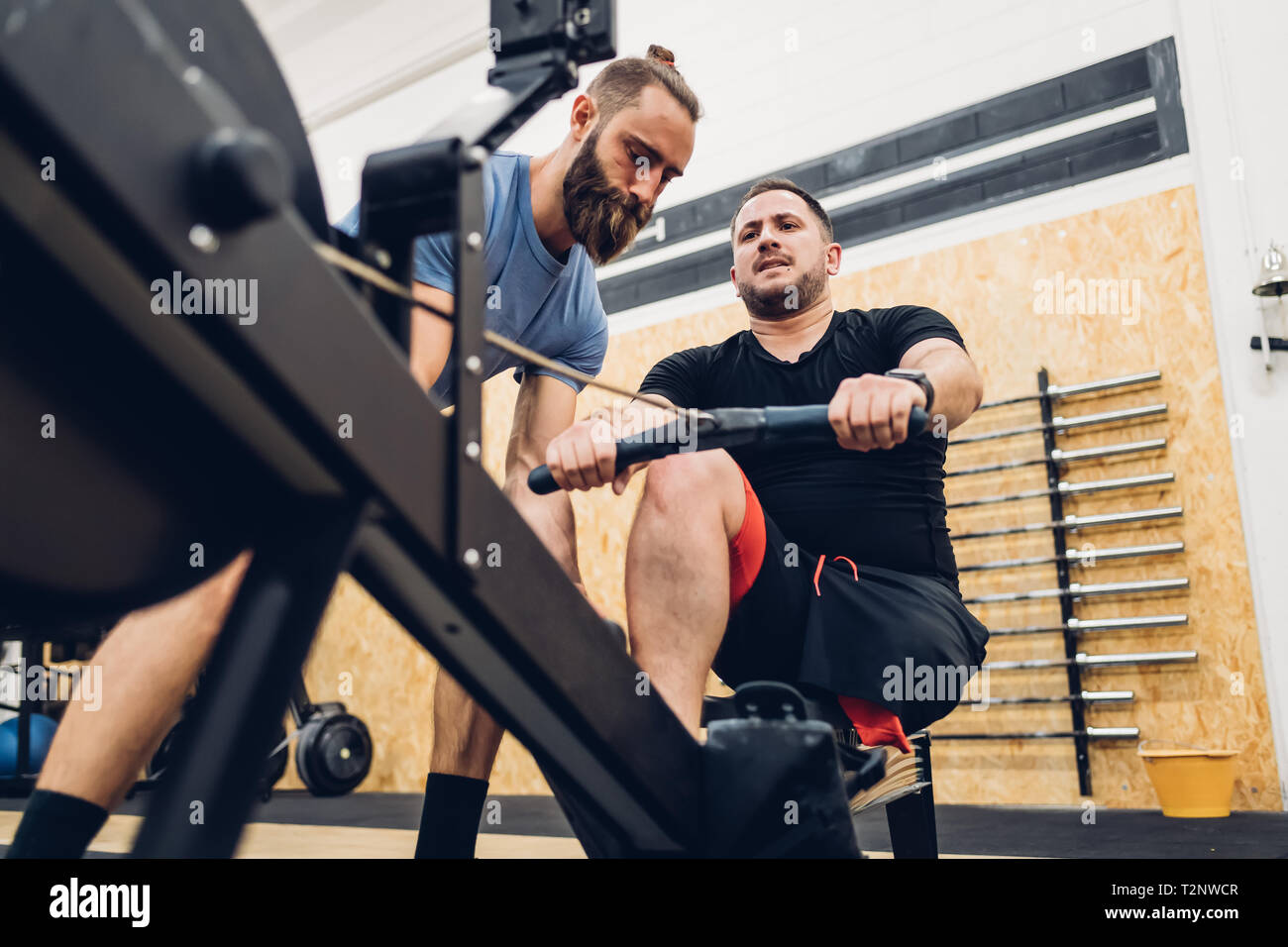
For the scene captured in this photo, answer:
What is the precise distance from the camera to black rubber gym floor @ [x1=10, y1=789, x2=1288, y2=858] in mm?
1900

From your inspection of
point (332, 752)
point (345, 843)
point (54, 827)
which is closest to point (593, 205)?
point (54, 827)

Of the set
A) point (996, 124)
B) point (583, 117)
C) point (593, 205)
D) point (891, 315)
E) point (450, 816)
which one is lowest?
point (450, 816)

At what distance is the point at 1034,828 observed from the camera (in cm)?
237

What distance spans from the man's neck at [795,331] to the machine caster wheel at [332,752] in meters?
2.92

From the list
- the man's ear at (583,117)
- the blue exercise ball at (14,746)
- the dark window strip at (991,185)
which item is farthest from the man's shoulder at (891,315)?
the blue exercise ball at (14,746)

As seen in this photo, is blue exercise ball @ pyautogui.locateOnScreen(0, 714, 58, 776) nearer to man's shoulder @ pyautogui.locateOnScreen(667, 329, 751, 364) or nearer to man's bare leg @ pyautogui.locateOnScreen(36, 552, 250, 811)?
man's shoulder @ pyautogui.locateOnScreen(667, 329, 751, 364)

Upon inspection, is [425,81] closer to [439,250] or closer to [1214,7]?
[1214,7]

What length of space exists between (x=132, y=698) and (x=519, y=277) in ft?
3.00

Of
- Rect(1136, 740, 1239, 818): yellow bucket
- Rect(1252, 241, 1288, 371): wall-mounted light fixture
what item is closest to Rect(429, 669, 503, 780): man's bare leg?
Rect(1136, 740, 1239, 818): yellow bucket

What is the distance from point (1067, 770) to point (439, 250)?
8.41ft

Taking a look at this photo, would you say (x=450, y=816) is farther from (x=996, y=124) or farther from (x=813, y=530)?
(x=996, y=124)

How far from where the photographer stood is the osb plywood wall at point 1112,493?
279cm

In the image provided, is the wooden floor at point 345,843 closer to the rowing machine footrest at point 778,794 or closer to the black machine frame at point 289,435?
the rowing machine footrest at point 778,794
